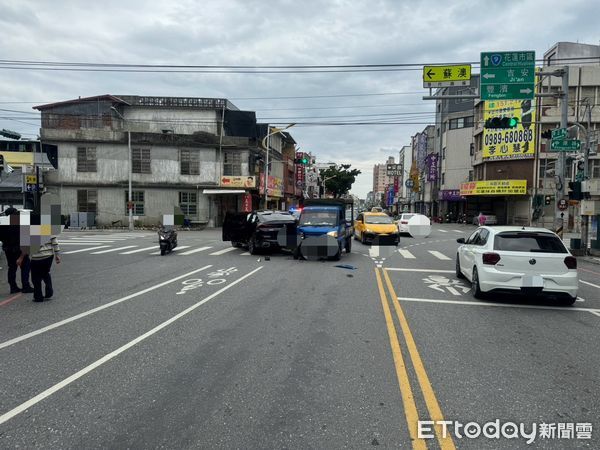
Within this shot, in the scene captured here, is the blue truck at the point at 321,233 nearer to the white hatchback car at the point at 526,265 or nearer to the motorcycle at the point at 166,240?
the motorcycle at the point at 166,240

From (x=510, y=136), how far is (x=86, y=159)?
40.9 metres

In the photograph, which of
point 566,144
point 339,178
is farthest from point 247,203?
point 339,178

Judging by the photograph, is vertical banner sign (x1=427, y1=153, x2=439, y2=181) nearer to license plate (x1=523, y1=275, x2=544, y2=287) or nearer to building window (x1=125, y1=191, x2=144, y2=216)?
building window (x1=125, y1=191, x2=144, y2=216)

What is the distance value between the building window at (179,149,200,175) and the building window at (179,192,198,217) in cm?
185

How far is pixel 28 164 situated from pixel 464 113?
52767mm

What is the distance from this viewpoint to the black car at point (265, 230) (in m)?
15.8

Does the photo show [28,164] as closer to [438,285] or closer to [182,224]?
[182,224]

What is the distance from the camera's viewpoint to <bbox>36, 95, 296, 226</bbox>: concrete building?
34188 mm

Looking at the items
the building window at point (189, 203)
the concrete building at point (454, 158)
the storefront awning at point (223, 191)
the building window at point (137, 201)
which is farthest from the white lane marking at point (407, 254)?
the concrete building at point (454, 158)

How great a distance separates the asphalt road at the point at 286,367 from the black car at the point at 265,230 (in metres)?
6.43

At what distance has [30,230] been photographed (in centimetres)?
786

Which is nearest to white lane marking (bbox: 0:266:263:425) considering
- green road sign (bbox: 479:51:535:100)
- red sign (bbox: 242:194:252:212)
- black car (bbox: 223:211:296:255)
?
black car (bbox: 223:211:296:255)

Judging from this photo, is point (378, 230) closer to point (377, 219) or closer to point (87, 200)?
point (377, 219)

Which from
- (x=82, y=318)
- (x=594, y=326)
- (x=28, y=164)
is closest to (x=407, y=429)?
(x=594, y=326)
